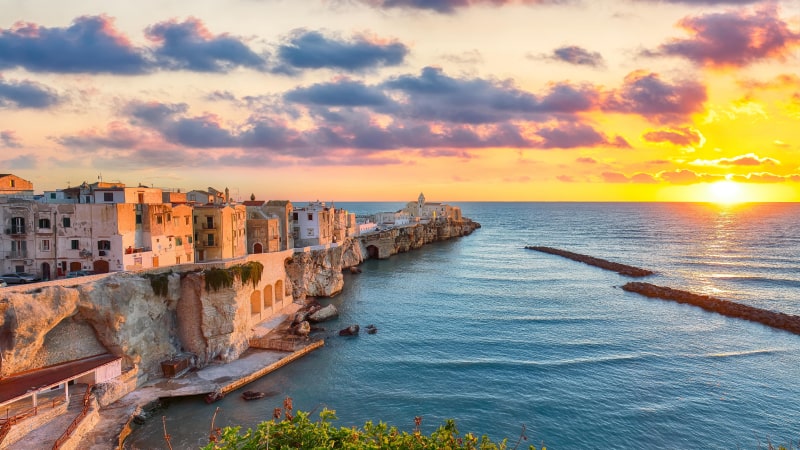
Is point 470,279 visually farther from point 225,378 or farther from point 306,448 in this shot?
point 306,448

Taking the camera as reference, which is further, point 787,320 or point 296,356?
point 787,320

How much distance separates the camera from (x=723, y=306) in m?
60.3

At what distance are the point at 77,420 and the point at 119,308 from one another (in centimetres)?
905

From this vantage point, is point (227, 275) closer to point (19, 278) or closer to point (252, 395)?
point (252, 395)

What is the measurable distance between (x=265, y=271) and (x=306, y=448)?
37754 mm

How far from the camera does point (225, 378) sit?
3612cm

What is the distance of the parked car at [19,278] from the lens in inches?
1528

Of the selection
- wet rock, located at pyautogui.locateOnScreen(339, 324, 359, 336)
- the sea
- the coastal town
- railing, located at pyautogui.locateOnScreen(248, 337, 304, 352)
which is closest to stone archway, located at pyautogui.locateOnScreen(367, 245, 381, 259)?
the sea

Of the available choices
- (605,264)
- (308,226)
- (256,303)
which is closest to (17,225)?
(256,303)

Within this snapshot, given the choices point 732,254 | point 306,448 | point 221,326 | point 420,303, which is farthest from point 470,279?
point 732,254

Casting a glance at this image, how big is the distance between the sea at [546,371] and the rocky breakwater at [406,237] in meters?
29.4

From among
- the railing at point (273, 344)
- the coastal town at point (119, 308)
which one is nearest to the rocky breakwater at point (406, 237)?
the coastal town at point (119, 308)

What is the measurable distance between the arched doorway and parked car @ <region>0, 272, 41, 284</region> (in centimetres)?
468

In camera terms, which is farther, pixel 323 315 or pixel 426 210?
pixel 426 210
